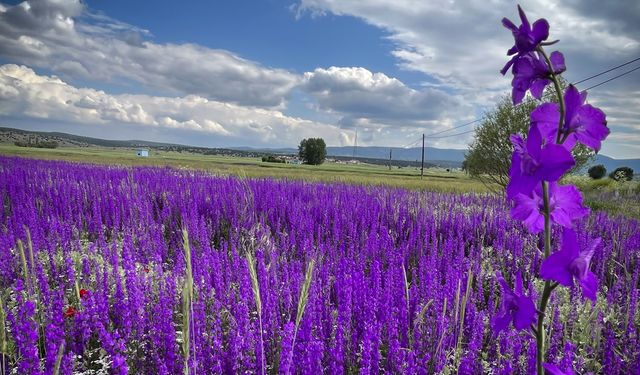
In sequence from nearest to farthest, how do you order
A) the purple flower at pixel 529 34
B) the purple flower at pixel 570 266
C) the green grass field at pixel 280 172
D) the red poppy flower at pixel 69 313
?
the purple flower at pixel 570 266
the purple flower at pixel 529 34
the red poppy flower at pixel 69 313
the green grass field at pixel 280 172

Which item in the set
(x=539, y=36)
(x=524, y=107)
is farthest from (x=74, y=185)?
(x=524, y=107)

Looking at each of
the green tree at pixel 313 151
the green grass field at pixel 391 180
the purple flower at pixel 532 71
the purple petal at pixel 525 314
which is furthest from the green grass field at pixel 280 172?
the green tree at pixel 313 151

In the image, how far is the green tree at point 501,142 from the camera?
12953 millimetres

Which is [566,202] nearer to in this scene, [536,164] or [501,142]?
[536,164]

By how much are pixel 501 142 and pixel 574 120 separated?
45.3 feet

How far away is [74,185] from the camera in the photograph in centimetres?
838

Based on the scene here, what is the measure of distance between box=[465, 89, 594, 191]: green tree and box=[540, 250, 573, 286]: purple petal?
506 inches

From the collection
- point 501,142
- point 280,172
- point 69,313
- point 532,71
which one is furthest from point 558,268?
point 280,172

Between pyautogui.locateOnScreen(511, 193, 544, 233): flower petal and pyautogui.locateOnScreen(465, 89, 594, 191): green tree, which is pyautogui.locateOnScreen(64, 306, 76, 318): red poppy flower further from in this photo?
pyautogui.locateOnScreen(465, 89, 594, 191): green tree

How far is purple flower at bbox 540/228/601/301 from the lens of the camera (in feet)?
2.52

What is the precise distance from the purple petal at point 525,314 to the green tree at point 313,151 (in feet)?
362

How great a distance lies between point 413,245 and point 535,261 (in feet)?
4.73

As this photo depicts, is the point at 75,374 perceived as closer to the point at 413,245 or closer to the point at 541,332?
the point at 541,332

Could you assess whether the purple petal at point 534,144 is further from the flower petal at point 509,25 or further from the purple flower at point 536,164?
the flower petal at point 509,25
